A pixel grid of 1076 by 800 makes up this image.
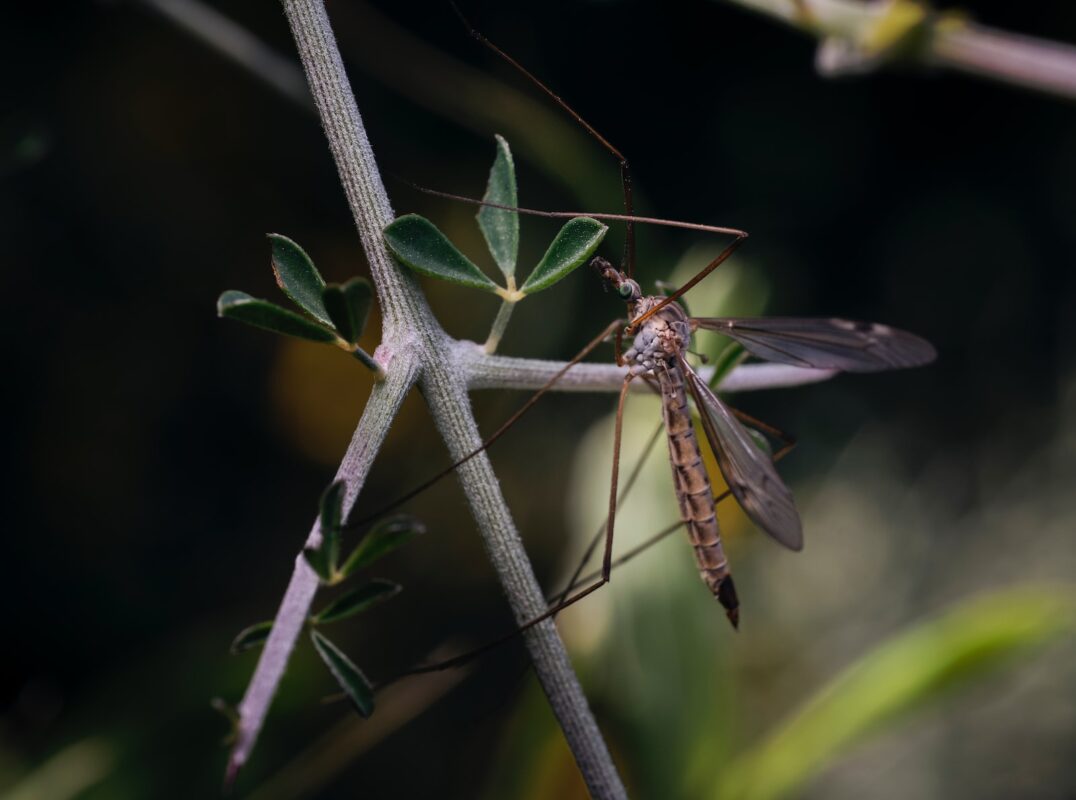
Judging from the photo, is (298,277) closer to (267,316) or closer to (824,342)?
(267,316)

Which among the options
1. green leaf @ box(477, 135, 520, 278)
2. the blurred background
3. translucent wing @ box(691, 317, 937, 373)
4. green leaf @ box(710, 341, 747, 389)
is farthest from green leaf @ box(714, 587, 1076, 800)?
green leaf @ box(477, 135, 520, 278)

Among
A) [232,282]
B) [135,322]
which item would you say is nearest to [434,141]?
[232,282]

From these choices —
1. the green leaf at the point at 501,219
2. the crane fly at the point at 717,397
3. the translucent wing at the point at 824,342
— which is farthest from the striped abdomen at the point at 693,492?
the green leaf at the point at 501,219

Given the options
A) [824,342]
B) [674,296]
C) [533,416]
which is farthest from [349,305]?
[533,416]

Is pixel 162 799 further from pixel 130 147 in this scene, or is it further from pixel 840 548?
pixel 840 548

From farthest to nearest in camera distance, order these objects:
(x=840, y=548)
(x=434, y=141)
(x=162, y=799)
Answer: (x=840, y=548), (x=434, y=141), (x=162, y=799)

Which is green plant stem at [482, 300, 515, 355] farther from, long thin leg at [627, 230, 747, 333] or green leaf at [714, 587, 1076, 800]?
green leaf at [714, 587, 1076, 800]
